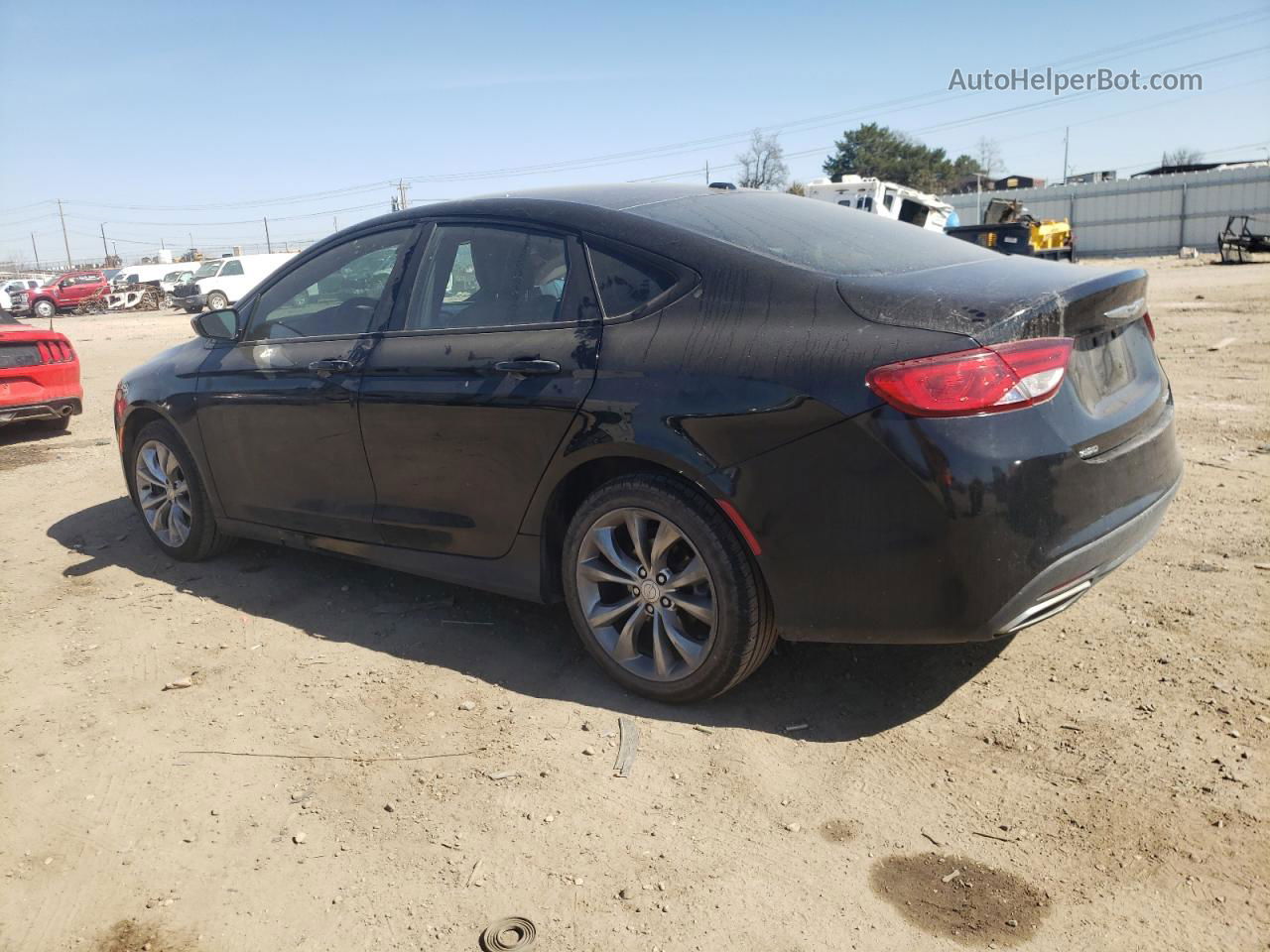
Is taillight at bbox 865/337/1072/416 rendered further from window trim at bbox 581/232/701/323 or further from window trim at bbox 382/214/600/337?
window trim at bbox 382/214/600/337

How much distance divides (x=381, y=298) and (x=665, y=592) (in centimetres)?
180

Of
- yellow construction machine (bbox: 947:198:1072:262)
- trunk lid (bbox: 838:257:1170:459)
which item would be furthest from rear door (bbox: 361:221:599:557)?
yellow construction machine (bbox: 947:198:1072:262)

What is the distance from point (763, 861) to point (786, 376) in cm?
134

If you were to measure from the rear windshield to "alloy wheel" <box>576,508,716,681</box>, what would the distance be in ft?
3.20

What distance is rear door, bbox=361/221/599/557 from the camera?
3541mm

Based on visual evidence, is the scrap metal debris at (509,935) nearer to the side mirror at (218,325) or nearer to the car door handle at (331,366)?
the car door handle at (331,366)

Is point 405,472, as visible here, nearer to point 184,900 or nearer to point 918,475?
point 184,900

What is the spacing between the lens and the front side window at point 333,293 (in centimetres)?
423

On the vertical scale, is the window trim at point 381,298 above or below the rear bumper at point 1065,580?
above

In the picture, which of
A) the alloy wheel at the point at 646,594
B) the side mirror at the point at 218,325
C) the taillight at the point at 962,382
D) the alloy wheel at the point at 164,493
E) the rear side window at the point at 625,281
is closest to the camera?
the taillight at the point at 962,382

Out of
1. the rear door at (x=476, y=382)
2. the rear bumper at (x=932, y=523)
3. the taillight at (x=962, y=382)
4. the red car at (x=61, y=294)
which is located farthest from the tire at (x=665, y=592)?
the red car at (x=61, y=294)

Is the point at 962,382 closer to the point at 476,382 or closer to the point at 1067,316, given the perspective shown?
the point at 1067,316

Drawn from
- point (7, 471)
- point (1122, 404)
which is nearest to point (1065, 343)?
point (1122, 404)

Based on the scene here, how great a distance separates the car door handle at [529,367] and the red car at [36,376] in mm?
6884
